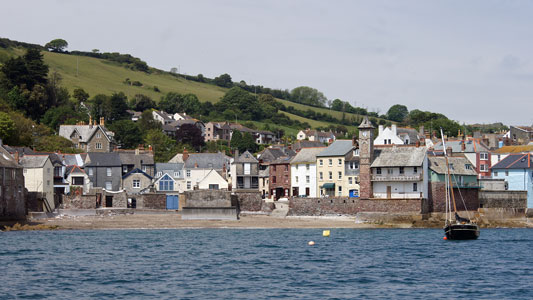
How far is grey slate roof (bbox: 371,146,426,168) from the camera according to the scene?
81938 millimetres

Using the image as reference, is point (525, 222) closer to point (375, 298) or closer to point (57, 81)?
point (375, 298)

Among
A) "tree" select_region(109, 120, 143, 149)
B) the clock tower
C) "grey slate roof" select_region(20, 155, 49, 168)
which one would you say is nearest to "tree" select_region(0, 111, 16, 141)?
"grey slate roof" select_region(20, 155, 49, 168)

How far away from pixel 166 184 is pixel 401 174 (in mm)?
34569

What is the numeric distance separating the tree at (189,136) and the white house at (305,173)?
56.6m

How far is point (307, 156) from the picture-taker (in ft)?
320

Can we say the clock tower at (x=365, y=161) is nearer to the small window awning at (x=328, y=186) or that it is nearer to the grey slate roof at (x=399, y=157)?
the grey slate roof at (x=399, y=157)

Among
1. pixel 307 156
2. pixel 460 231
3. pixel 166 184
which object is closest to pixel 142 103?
pixel 166 184

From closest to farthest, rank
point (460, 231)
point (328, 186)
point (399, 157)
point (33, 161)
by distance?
point (460, 231) → point (399, 157) → point (33, 161) → point (328, 186)

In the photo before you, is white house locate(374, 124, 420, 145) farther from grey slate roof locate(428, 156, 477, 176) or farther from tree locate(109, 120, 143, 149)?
tree locate(109, 120, 143, 149)

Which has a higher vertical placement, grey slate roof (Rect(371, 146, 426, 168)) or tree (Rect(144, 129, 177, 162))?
tree (Rect(144, 129, 177, 162))

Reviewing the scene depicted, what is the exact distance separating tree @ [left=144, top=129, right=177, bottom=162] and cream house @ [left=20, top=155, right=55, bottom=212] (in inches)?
1481

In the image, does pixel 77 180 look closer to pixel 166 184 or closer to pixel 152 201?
pixel 152 201

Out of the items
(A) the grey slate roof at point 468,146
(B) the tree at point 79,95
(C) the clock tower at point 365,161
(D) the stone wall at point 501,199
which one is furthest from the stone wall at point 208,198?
(B) the tree at point 79,95

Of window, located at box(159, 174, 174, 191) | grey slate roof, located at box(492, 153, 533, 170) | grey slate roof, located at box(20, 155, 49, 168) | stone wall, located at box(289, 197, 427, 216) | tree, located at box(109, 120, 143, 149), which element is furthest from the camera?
tree, located at box(109, 120, 143, 149)
